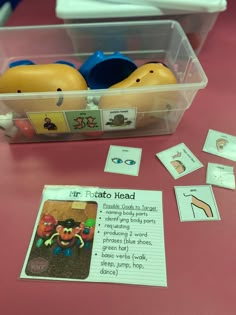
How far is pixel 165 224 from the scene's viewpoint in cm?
46

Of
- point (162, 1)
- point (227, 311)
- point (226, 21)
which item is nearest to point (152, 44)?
point (162, 1)

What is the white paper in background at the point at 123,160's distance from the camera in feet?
1.76

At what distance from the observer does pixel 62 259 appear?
0.43m

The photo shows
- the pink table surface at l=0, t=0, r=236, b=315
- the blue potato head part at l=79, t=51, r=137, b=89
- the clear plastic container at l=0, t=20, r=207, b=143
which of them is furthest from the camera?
the blue potato head part at l=79, t=51, r=137, b=89

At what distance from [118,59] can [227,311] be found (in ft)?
1.67

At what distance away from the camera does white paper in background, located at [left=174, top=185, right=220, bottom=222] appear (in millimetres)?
469

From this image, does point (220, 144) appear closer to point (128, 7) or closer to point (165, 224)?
point (165, 224)

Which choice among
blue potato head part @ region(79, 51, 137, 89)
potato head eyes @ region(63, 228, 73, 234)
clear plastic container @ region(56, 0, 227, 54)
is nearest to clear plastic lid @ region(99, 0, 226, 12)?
clear plastic container @ region(56, 0, 227, 54)

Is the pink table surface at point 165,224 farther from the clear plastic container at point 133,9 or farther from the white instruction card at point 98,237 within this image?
the clear plastic container at point 133,9

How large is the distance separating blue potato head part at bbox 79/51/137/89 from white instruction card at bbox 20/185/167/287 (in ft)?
0.89

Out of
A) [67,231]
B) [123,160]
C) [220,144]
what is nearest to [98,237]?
[67,231]

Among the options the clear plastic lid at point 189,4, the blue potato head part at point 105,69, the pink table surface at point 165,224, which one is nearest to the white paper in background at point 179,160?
the pink table surface at point 165,224

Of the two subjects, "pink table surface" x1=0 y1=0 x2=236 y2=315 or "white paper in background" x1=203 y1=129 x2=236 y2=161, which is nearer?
"pink table surface" x1=0 y1=0 x2=236 y2=315

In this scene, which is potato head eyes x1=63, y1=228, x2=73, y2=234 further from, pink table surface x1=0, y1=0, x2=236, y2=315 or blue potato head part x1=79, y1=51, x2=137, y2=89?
blue potato head part x1=79, y1=51, x2=137, y2=89
